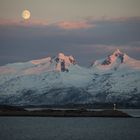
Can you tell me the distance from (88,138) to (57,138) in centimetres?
594

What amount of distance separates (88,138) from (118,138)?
5.89 meters

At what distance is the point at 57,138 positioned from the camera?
352 ft

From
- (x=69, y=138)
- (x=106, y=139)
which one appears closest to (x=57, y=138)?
(x=69, y=138)

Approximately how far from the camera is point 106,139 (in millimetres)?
106688

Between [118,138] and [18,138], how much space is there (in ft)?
62.9

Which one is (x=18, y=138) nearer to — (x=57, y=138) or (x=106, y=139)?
(x=57, y=138)

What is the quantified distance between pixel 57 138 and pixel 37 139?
4.63 m

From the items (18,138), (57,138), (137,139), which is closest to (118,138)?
(137,139)

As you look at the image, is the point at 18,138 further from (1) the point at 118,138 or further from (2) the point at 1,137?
(1) the point at 118,138

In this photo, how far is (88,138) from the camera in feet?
356

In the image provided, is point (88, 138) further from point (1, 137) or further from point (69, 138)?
point (1, 137)

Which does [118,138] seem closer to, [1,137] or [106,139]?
[106,139]

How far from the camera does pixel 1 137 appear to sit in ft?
351

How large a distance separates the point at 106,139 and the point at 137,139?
634cm
